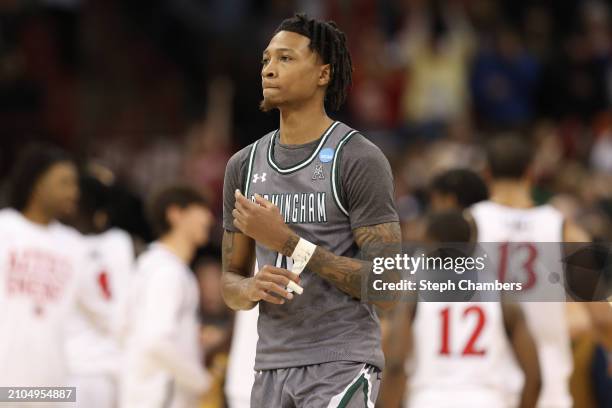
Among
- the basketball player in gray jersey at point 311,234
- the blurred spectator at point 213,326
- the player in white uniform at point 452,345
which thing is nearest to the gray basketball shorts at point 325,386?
the basketball player in gray jersey at point 311,234

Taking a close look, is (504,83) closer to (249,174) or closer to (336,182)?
(249,174)

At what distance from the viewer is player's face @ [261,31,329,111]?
17.0 ft

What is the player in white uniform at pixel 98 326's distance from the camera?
844 cm

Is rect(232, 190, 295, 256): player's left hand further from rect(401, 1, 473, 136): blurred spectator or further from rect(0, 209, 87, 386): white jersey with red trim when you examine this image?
rect(401, 1, 473, 136): blurred spectator

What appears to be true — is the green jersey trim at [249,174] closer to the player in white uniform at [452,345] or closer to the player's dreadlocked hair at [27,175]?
the player in white uniform at [452,345]

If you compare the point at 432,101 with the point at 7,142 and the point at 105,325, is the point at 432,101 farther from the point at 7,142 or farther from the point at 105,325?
the point at 105,325

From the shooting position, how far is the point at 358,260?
199 inches

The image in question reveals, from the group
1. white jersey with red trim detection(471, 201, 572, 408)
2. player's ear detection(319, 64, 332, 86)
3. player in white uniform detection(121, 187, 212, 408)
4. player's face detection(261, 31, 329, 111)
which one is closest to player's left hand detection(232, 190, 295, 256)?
player's face detection(261, 31, 329, 111)

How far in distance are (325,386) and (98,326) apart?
388 centimetres

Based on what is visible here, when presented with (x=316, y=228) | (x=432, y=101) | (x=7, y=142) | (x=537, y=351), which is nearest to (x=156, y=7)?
(x=7, y=142)

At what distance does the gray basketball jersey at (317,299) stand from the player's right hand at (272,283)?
186 mm

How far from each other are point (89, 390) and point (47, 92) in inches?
354

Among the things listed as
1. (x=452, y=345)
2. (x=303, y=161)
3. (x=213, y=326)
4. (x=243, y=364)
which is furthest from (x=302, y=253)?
(x=213, y=326)

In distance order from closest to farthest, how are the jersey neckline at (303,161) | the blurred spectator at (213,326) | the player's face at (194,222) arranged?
the jersey neckline at (303,161) < the player's face at (194,222) < the blurred spectator at (213,326)
